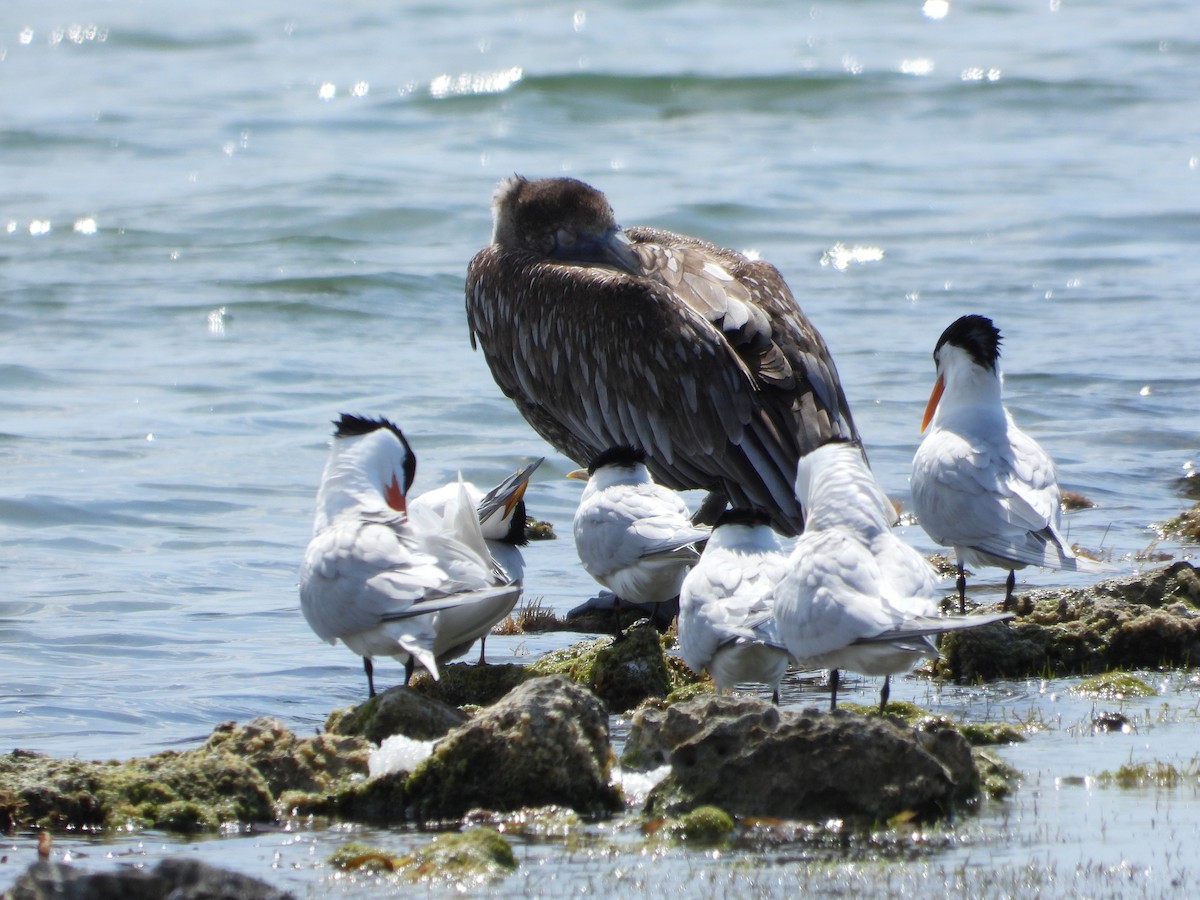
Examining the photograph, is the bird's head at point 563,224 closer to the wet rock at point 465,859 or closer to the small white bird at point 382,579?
the small white bird at point 382,579

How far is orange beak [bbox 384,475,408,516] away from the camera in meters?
7.67

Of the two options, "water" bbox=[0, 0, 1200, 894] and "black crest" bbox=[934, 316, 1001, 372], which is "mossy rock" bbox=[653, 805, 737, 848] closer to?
"water" bbox=[0, 0, 1200, 894]

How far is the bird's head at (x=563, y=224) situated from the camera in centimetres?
1128

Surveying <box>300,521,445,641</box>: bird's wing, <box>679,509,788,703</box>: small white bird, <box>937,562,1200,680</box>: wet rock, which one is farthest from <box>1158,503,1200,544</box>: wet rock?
<box>300,521,445,641</box>: bird's wing

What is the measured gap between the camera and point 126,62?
116ft

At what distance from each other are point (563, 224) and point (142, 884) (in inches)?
295

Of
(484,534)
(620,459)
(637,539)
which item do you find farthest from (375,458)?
(620,459)

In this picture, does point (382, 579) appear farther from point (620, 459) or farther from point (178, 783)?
point (620, 459)

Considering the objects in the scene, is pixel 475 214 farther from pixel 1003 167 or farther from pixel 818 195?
pixel 1003 167

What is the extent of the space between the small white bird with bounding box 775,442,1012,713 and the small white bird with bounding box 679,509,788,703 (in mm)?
131

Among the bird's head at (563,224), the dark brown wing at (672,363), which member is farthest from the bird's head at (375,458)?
the bird's head at (563,224)

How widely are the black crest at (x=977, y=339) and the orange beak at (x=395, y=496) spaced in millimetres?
2821

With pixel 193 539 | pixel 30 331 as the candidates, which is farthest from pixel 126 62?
pixel 193 539

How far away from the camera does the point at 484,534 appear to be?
→ 28.6ft
